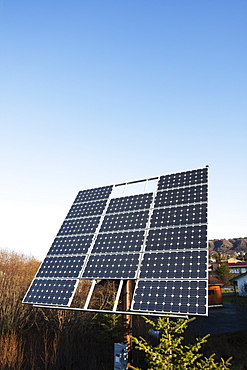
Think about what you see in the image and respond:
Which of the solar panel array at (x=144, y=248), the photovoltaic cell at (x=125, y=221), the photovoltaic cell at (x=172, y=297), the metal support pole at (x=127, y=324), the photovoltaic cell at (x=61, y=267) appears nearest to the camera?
the photovoltaic cell at (x=172, y=297)

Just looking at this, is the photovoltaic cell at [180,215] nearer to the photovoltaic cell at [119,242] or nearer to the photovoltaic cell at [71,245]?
the photovoltaic cell at [119,242]

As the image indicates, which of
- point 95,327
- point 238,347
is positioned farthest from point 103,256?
point 238,347

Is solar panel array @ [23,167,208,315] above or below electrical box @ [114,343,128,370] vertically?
above

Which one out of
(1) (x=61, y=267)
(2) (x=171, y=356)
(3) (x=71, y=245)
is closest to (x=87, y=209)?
(3) (x=71, y=245)

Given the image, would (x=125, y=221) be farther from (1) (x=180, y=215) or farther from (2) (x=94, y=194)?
(2) (x=94, y=194)

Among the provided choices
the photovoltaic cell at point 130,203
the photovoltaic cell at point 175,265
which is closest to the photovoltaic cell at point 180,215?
the photovoltaic cell at point 130,203

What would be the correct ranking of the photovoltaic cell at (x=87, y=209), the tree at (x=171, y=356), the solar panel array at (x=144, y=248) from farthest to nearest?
the photovoltaic cell at (x=87, y=209) < the tree at (x=171, y=356) < the solar panel array at (x=144, y=248)

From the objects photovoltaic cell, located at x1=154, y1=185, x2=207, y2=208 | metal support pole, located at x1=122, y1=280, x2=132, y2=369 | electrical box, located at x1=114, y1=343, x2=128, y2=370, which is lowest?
electrical box, located at x1=114, y1=343, x2=128, y2=370

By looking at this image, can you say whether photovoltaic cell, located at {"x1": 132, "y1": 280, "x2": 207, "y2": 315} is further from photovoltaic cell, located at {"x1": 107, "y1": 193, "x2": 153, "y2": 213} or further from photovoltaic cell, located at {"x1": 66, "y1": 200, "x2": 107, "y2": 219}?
photovoltaic cell, located at {"x1": 66, "y1": 200, "x2": 107, "y2": 219}

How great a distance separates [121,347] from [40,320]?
18920 mm

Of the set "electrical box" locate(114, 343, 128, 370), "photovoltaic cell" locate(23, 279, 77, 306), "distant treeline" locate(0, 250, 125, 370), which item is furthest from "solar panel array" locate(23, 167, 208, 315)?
"distant treeline" locate(0, 250, 125, 370)

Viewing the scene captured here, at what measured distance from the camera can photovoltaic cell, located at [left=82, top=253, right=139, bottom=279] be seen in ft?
40.4

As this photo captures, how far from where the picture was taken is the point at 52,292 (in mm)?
13430

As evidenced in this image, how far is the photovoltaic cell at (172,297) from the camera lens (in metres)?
10.1
